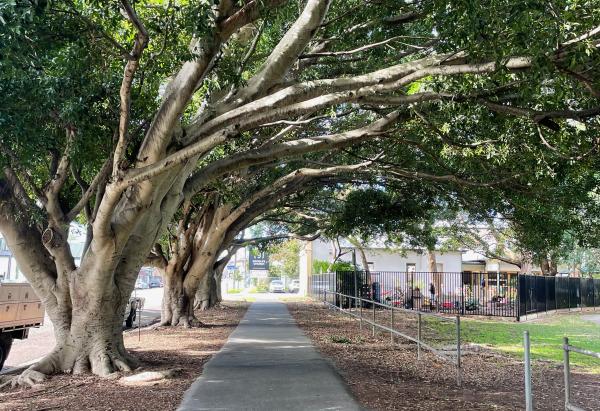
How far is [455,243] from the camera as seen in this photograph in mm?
39656

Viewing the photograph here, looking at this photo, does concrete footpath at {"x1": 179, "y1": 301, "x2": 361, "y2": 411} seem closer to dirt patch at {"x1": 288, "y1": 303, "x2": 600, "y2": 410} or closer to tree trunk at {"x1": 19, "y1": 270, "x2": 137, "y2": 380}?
dirt patch at {"x1": 288, "y1": 303, "x2": 600, "y2": 410}

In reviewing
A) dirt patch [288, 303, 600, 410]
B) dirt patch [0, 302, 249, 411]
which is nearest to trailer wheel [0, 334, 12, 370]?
dirt patch [0, 302, 249, 411]

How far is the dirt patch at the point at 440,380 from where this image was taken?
25.3ft

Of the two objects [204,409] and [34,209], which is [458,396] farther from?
[34,209]

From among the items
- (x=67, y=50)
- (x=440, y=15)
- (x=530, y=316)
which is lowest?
(x=530, y=316)

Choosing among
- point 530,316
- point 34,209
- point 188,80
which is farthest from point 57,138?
point 530,316

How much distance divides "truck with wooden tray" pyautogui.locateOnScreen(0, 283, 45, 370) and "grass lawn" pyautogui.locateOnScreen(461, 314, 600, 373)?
34.7 ft

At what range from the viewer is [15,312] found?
11.7m

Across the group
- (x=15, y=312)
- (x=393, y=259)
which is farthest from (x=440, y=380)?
(x=393, y=259)

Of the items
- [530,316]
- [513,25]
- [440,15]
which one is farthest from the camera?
[530,316]

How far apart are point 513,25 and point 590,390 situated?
18.3 feet

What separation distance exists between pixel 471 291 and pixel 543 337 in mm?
9609

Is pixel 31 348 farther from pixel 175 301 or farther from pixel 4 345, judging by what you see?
pixel 175 301

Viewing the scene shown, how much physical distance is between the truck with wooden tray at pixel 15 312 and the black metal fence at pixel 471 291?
14.8m
